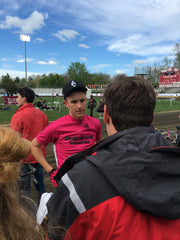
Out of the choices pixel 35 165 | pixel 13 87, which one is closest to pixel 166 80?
pixel 13 87

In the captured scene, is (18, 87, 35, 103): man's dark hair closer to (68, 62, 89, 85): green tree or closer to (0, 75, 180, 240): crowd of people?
(0, 75, 180, 240): crowd of people

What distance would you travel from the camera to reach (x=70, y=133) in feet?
8.27

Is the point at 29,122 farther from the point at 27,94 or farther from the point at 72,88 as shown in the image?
the point at 72,88

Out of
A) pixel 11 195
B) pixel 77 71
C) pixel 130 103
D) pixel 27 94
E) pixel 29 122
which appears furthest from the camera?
pixel 77 71

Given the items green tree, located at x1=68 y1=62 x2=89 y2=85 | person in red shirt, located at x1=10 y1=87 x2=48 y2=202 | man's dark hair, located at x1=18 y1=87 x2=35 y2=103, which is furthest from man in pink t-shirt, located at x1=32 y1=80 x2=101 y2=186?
green tree, located at x1=68 y1=62 x2=89 y2=85

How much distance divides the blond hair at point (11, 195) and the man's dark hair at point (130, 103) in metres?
0.59

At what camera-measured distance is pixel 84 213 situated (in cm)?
96

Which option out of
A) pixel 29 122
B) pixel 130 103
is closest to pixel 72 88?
pixel 29 122

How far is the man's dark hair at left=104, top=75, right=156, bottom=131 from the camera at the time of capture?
116 centimetres

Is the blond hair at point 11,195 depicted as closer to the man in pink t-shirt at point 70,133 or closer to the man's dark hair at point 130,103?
the man's dark hair at point 130,103

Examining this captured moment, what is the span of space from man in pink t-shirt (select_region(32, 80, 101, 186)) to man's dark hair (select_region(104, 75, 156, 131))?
1371 mm

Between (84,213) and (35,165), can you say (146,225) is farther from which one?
(35,165)

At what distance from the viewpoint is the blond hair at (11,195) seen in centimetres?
81

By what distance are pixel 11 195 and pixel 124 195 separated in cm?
53
